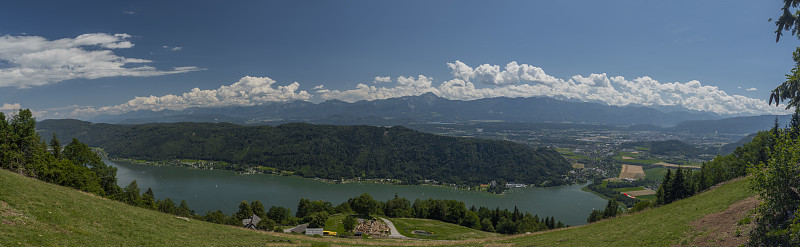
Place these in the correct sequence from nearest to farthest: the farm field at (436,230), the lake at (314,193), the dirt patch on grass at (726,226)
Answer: the dirt patch on grass at (726,226)
the farm field at (436,230)
the lake at (314,193)

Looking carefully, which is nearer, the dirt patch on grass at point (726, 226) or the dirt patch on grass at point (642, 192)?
the dirt patch on grass at point (726, 226)

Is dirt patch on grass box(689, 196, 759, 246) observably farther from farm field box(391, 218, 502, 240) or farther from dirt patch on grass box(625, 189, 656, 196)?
dirt patch on grass box(625, 189, 656, 196)

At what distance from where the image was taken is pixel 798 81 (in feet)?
39.0

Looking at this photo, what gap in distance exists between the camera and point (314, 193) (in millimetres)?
155625

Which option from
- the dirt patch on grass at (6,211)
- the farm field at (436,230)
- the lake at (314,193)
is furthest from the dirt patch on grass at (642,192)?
the dirt patch on grass at (6,211)

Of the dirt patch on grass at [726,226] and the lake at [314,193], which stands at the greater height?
the dirt patch on grass at [726,226]

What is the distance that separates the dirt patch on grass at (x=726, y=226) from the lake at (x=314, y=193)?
101030 mm

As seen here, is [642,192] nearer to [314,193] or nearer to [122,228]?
[314,193]

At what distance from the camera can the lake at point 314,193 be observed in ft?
422

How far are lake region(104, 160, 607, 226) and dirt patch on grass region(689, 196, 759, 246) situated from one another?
101 meters

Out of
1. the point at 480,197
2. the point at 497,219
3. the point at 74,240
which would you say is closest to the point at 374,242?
the point at 74,240

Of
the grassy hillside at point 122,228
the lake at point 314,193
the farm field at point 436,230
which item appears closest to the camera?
the grassy hillside at point 122,228

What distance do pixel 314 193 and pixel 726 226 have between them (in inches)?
6058

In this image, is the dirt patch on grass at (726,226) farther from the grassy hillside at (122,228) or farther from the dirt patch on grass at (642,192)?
the dirt patch on grass at (642,192)
